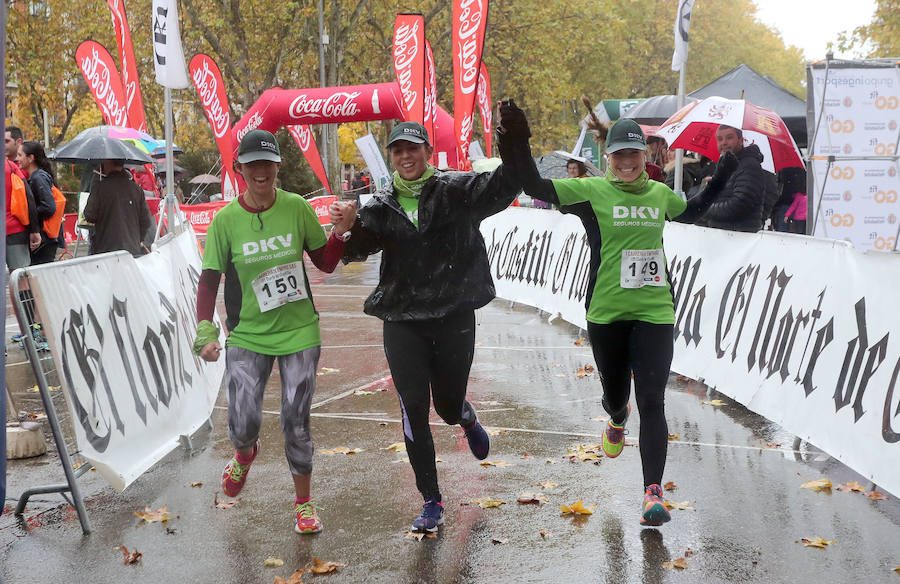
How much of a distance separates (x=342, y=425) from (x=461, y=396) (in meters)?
2.28

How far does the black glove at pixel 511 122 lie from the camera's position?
4672 mm

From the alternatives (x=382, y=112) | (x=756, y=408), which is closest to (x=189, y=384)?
(x=756, y=408)

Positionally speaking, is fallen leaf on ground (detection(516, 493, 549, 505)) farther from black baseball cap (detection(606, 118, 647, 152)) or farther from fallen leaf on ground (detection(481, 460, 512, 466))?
black baseball cap (detection(606, 118, 647, 152))

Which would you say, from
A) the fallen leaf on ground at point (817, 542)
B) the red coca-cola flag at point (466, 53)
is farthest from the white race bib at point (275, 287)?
the red coca-cola flag at point (466, 53)

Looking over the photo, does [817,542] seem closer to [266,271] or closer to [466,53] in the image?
[266,271]

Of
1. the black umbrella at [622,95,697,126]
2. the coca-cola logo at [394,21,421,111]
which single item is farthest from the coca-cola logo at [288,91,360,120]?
the black umbrella at [622,95,697,126]

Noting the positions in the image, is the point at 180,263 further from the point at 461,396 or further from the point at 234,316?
the point at 461,396

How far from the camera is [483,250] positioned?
5133 millimetres

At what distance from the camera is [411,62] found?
18.5 metres

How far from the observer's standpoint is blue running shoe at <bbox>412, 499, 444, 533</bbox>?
4.99 meters

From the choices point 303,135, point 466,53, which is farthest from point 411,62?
point 303,135

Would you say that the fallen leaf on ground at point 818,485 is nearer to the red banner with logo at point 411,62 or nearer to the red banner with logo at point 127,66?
the red banner with logo at point 127,66

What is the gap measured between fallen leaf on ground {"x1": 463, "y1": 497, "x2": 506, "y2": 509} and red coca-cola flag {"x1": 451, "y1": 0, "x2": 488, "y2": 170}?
1260 cm

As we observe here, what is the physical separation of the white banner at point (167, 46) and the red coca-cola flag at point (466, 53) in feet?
20.6
